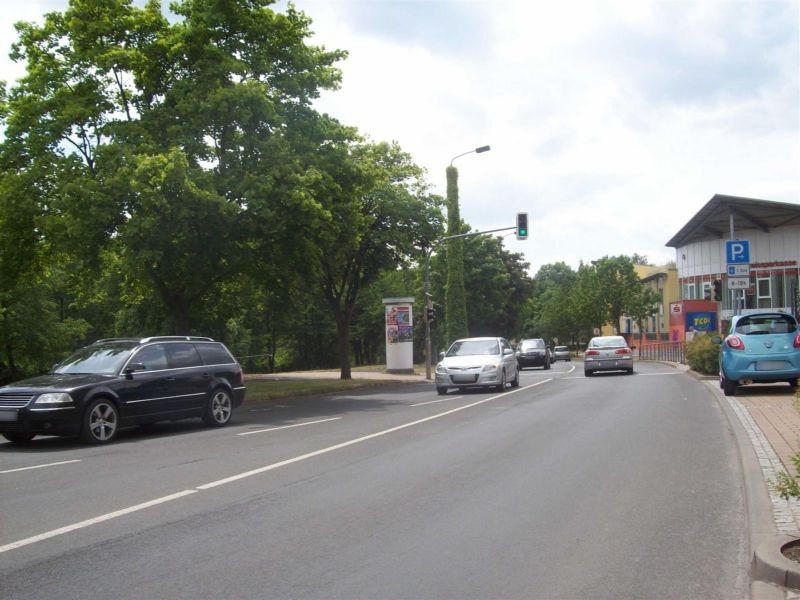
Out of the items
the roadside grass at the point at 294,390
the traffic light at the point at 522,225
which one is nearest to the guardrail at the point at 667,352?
the traffic light at the point at 522,225

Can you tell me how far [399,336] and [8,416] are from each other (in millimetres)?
26638

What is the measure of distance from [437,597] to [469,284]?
5987 centimetres

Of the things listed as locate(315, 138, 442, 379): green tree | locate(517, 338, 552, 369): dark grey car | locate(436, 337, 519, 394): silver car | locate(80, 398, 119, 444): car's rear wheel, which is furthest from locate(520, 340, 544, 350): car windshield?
locate(80, 398, 119, 444): car's rear wheel

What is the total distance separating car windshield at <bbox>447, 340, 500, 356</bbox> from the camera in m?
22.9

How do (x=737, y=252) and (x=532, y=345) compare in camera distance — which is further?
(x=532, y=345)

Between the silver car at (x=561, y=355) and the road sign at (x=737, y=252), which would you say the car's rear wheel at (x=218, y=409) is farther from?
the silver car at (x=561, y=355)

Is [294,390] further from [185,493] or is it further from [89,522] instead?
[89,522]

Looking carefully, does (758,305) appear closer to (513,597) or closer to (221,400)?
(221,400)

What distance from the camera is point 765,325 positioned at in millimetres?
17000

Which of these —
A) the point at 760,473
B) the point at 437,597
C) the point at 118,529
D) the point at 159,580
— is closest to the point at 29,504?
the point at 118,529

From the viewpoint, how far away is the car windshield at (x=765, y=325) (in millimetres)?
16875

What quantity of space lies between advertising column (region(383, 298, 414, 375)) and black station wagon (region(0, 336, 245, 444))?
879 inches

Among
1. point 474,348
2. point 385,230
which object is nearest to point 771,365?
point 474,348

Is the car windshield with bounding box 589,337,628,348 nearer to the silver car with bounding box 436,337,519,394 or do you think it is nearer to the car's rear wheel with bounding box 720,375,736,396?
the silver car with bounding box 436,337,519,394
